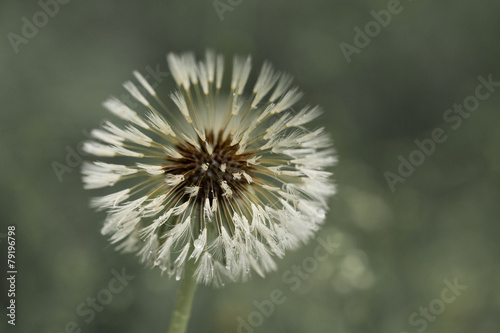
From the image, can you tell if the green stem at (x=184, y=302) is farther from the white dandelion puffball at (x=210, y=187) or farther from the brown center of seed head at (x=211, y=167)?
the brown center of seed head at (x=211, y=167)

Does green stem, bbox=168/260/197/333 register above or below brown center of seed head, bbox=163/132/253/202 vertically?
below

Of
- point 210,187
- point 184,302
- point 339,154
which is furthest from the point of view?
point 339,154

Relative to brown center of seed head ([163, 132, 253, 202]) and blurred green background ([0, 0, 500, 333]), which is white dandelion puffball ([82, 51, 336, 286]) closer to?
brown center of seed head ([163, 132, 253, 202])

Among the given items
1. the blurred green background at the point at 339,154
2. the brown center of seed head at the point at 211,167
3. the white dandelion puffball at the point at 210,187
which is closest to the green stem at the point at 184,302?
the white dandelion puffball at the point at 210,187

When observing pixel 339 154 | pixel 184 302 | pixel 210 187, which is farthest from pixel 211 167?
pixel 339 154

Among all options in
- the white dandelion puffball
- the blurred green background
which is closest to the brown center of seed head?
the white dandelion puffball

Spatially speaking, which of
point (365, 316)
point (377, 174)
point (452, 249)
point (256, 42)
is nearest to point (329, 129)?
point (377, 174)

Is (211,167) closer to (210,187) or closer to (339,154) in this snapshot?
(210,187)
